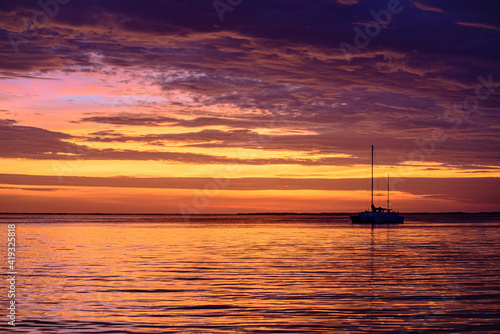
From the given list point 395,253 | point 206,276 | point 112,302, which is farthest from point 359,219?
point 112,302

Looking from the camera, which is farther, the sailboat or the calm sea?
the sailboat

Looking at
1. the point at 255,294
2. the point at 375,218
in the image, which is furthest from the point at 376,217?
the point at 255,294

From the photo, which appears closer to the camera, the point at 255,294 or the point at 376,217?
the point at 255,294

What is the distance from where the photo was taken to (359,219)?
133 metres

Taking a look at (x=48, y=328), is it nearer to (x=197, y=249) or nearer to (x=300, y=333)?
(x=300, y=333)

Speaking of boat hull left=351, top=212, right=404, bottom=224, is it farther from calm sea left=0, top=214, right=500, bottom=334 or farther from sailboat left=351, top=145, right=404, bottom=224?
calm sea left=0, top=214, right=500, bottom=334

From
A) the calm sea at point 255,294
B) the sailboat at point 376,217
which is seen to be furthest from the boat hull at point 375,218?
the calm sea at point 255,294

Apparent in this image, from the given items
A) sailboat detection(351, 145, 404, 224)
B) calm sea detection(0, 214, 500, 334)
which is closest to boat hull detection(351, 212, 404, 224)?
sailboat detection(351, 145, 404, 224)

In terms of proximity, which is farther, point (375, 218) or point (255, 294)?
point (375, 218)

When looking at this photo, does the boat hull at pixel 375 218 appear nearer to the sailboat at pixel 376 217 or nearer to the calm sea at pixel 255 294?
the sailboat at pixel 376 217

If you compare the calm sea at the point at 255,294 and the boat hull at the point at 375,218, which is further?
the boat hull at the point at 375,218

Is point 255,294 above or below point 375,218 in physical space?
below

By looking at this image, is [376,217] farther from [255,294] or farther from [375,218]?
[255,294]

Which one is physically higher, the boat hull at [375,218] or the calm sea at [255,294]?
the boat hull at [375,218]
